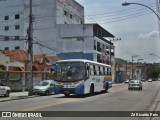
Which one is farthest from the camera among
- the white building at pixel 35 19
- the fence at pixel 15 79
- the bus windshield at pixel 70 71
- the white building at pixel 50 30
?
the white building at pixel 35 19

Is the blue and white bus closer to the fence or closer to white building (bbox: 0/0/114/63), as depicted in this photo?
the fence

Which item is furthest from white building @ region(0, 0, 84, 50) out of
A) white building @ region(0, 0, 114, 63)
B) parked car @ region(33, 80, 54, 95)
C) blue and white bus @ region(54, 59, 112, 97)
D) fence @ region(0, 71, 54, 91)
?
blue and white bus @ region(54, 59, 112, 97)

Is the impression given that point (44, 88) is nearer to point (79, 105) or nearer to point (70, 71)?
point (70, 71)

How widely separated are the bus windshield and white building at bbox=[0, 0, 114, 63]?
45.1m

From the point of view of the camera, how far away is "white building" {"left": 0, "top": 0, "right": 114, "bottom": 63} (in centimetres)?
7725

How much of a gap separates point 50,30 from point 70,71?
50.4 metres

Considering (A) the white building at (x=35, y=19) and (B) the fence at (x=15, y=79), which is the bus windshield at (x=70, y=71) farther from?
(A) the white building at (x=35, y=19)

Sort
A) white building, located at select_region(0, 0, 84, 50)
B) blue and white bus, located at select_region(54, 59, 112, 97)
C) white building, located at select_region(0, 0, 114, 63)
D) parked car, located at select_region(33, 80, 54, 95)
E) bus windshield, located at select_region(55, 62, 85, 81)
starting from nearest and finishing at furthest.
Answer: blue and white bus, located at select_region(54, 59, 112, 97), bus windshield, located at select_region(55, 62, 85, 81), parked car, located at select_region(33, 80, 54, 95), white building, located at select_region(0, 0, 114, 63), white building, located at select_region(0, 0, 84, 50)

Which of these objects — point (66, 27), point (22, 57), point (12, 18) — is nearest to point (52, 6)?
point (66, 27)

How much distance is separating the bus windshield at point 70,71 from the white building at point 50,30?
45135 millimetres

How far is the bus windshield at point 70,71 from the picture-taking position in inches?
1125

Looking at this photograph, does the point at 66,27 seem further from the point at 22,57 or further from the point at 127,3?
the point at 127,3

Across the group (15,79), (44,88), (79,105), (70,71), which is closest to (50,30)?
(15,79)

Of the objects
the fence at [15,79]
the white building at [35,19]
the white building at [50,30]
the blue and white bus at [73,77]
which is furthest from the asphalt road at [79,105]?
the white building at [35,19]
